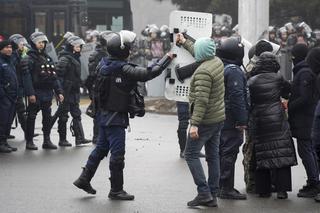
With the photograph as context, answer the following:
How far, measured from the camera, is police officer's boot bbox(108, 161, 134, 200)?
9516 millimetres

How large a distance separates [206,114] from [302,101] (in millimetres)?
1303

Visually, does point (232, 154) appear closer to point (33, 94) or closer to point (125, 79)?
point (125, 79)

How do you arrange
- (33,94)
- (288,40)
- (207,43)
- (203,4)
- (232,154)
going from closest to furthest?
(207,43)
(232,154)
(33,94)
(288,40)
(203,4)

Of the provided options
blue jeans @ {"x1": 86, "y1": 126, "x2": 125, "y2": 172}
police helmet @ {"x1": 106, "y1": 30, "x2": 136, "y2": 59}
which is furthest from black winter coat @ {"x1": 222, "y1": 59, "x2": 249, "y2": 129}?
blue jeans @ {"x1": 86, "y1": 126, "x2": 125, "y2": 172}

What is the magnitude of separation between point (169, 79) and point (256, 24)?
1132cm

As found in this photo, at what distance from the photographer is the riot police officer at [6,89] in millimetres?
13180

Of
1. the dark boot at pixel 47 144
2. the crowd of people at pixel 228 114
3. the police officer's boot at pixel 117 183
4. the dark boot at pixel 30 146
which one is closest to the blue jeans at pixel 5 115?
the dark boot at pixel 30 146

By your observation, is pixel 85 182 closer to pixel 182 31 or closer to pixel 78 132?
pixel 182 31

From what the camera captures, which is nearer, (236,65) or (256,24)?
(236,65)

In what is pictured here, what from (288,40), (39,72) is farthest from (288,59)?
(39,72)

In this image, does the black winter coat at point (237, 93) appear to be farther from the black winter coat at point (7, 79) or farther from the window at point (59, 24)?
the window at point (59, 24)

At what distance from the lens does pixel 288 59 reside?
932 inches

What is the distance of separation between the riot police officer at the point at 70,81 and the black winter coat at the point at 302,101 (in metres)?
4.91

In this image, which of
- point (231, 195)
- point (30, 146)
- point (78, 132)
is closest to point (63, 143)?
point (78, 132)
